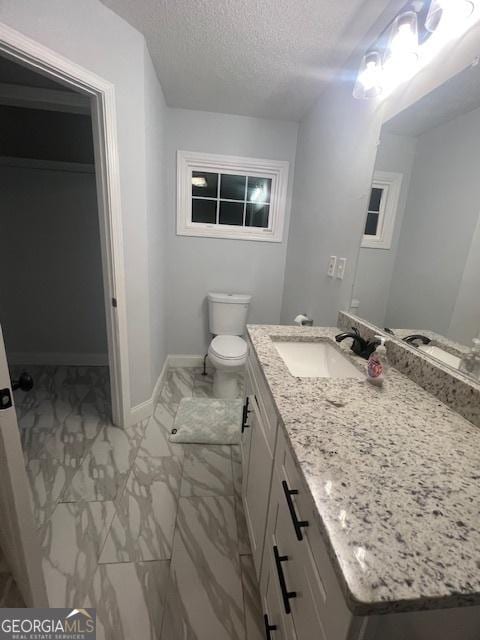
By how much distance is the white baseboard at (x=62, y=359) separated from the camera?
2.69 m

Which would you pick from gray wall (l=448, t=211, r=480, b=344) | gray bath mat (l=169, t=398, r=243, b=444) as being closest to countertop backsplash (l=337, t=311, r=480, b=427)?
gray wall (l=448, t=211, r=480, b=344)

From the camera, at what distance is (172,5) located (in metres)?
1.27

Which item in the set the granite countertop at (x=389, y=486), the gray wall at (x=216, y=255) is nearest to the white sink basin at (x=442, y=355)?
the granite countertop at (x=389, y=486)

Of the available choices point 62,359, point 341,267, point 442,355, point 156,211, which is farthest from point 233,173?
point 62,359

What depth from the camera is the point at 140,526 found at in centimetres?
130

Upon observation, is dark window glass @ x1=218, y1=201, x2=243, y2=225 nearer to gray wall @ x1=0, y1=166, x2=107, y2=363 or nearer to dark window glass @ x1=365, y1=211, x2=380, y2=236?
gray wall @ x1=0, y1=166, x2=107, y2=363

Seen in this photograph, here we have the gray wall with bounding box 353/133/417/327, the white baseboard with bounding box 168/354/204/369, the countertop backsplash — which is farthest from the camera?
the white baseboard with bounding box 168/354/204/369

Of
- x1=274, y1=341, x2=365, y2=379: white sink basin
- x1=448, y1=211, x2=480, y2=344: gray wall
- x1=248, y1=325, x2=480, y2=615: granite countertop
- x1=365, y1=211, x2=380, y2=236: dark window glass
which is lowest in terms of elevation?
x1=274, y1=341, x2=365, y2=379: white sink basin

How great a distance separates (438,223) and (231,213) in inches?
75.9

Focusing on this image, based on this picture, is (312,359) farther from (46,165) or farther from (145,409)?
(46,165)

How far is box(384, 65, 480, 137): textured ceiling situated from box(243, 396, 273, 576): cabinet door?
1.27m

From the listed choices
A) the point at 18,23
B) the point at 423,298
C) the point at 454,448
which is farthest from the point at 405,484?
the point at 18,23

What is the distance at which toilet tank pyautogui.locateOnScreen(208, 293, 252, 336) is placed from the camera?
2553 millimetres

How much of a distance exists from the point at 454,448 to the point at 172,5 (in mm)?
2085
